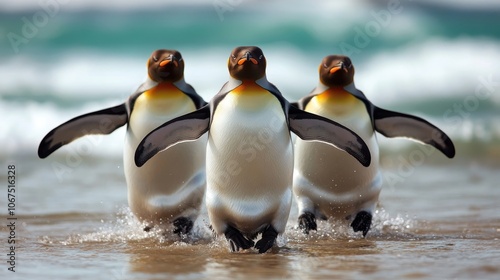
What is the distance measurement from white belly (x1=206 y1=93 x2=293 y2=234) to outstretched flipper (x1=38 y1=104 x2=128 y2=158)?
1.01 m

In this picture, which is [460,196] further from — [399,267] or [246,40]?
[246,40]

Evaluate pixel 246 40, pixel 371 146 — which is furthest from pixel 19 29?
pixel 371 146

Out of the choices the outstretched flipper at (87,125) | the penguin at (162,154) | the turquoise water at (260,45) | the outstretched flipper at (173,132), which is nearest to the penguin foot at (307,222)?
the penguin at (162,154)

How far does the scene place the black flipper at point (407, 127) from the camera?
231 inches

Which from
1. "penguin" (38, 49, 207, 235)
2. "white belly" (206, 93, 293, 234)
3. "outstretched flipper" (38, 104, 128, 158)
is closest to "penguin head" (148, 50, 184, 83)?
"penguin" (38, 49, 207, 235)

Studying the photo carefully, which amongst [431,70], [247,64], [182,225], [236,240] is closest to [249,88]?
[247,64]

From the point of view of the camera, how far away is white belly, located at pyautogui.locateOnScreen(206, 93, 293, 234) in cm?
488

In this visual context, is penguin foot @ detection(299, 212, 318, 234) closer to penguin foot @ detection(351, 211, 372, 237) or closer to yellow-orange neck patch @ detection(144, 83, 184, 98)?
penguin foot @ detection(351, 211, 372, 237)

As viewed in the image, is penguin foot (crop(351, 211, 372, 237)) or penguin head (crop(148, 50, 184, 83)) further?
penguin foot (crop(351, 211, 372, 237))

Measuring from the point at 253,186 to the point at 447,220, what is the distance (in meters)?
2.25

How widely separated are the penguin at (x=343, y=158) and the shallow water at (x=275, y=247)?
5.9 inches

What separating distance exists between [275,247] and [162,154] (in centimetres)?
102

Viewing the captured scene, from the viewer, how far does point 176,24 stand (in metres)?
23.1

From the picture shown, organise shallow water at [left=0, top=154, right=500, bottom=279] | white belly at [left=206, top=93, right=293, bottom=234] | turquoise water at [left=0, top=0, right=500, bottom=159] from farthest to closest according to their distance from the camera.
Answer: turquoise water at [left=0, top=0, right=500, bottom=159]
white belly at [left=206, top=93, right=293, bottom=234]
shallow water at [left=0, top=154, right=500, bottom=279]
